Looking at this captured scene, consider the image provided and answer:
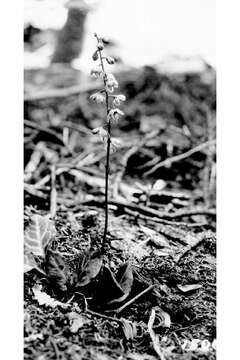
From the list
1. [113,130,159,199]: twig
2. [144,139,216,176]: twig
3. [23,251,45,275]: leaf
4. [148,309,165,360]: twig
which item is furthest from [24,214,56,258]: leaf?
[144,139,216,176]: twig

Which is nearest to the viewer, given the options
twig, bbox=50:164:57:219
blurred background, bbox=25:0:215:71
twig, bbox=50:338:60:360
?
twig, bbox=50:338:60:360

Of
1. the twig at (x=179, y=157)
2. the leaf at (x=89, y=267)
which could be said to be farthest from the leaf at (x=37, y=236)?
the twig at (x=179, y=157)

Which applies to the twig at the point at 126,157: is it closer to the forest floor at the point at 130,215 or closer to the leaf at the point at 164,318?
the forest floor at the point at 130,215

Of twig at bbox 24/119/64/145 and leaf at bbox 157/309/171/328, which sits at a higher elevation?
twig at bbox 24/119/64/145

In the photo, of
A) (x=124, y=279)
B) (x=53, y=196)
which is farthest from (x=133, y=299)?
(x=53, y=196)

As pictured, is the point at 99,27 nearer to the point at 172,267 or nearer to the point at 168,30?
the point at 168,30

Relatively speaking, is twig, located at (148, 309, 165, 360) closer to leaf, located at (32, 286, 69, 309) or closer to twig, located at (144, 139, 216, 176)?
leaf, located at (32, 286, 69, 309)

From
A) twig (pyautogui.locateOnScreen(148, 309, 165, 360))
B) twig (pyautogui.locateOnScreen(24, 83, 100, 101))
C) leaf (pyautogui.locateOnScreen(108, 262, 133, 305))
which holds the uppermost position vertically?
twig (pyautogui.locateOnScreen(24, 83, 100, 101))
